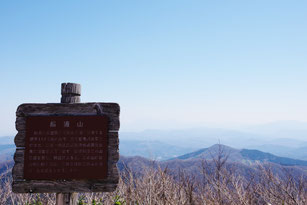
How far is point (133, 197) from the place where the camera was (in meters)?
9.20

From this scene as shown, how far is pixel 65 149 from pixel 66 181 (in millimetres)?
516

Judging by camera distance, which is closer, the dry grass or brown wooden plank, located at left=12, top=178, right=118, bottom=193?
brown wooden plank, located at left=12, top=178, right=118, bottom=193

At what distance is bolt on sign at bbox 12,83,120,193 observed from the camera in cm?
414

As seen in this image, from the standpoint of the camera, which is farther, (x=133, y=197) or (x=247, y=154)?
(x=247, y=154)

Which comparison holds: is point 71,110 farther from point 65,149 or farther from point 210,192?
point 210,192

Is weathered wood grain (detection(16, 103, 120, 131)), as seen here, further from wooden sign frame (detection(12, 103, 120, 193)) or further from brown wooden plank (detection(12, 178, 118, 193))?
brown wooden plank (detection(12, 178, 118, 193))

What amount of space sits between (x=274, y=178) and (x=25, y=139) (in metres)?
6.71

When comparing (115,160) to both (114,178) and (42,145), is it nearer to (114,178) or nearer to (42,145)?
(114,178)

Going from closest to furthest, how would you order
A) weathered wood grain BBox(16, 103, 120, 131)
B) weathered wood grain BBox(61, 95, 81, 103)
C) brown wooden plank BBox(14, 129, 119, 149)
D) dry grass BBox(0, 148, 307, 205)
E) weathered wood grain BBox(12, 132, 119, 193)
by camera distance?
weathered wood grain BBox(12, 132, 119, 193)
brown wooden plank BBox(14, 129, 119, 149)
weathered wood grain BBox(16, 103, 120, 131)
weathered wood grain BBox(61, 95, 81, 103)
dry grass BBox(0, 148, 307, 205)

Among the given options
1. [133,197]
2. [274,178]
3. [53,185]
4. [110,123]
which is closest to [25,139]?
[53,185]

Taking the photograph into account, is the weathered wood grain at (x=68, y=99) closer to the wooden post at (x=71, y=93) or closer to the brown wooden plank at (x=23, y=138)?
the wooden post at (x=71, y=93)

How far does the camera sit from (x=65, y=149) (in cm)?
416

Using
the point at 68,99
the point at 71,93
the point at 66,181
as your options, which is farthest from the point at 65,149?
the point at 71,93

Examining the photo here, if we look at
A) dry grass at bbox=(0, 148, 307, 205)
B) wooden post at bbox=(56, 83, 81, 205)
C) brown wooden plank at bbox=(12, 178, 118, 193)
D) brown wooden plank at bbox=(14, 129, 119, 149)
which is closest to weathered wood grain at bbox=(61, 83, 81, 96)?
wooden post at bbox=(56, 83, 81, 205)
